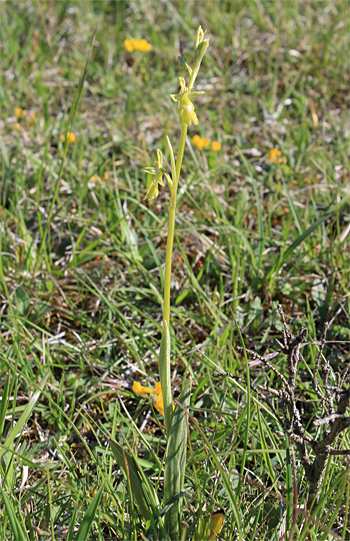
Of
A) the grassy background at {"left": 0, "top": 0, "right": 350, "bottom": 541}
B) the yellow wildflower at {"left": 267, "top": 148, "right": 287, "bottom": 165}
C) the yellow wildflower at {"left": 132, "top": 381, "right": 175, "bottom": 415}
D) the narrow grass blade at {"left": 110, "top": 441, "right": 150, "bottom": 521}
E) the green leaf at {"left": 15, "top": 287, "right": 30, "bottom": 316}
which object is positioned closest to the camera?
the narrow grass blade at {"left": 110, "top": 441, "right": 150, "bottom": 521}

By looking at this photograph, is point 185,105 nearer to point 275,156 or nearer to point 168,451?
point 168,451

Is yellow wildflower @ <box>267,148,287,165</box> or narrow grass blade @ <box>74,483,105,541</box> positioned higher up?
yellow wildflower @ <box>267,148,287,165</box>

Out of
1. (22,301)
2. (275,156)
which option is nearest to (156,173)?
(22,301)

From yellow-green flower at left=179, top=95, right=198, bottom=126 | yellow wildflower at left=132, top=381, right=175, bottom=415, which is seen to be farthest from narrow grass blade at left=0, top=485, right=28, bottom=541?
yellow-green flower at left=179, top=95, right=198, bottom=126

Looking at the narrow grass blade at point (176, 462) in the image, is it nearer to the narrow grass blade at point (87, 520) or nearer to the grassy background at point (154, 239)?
the grassy background at point (154, 239)

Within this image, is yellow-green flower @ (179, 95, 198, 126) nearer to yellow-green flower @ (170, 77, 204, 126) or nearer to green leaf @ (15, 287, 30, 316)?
yellow-green flower @ (170, 77, 204, 126)

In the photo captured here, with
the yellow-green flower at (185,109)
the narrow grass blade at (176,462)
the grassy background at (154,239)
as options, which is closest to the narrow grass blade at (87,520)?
the grassy background at (154,239)
